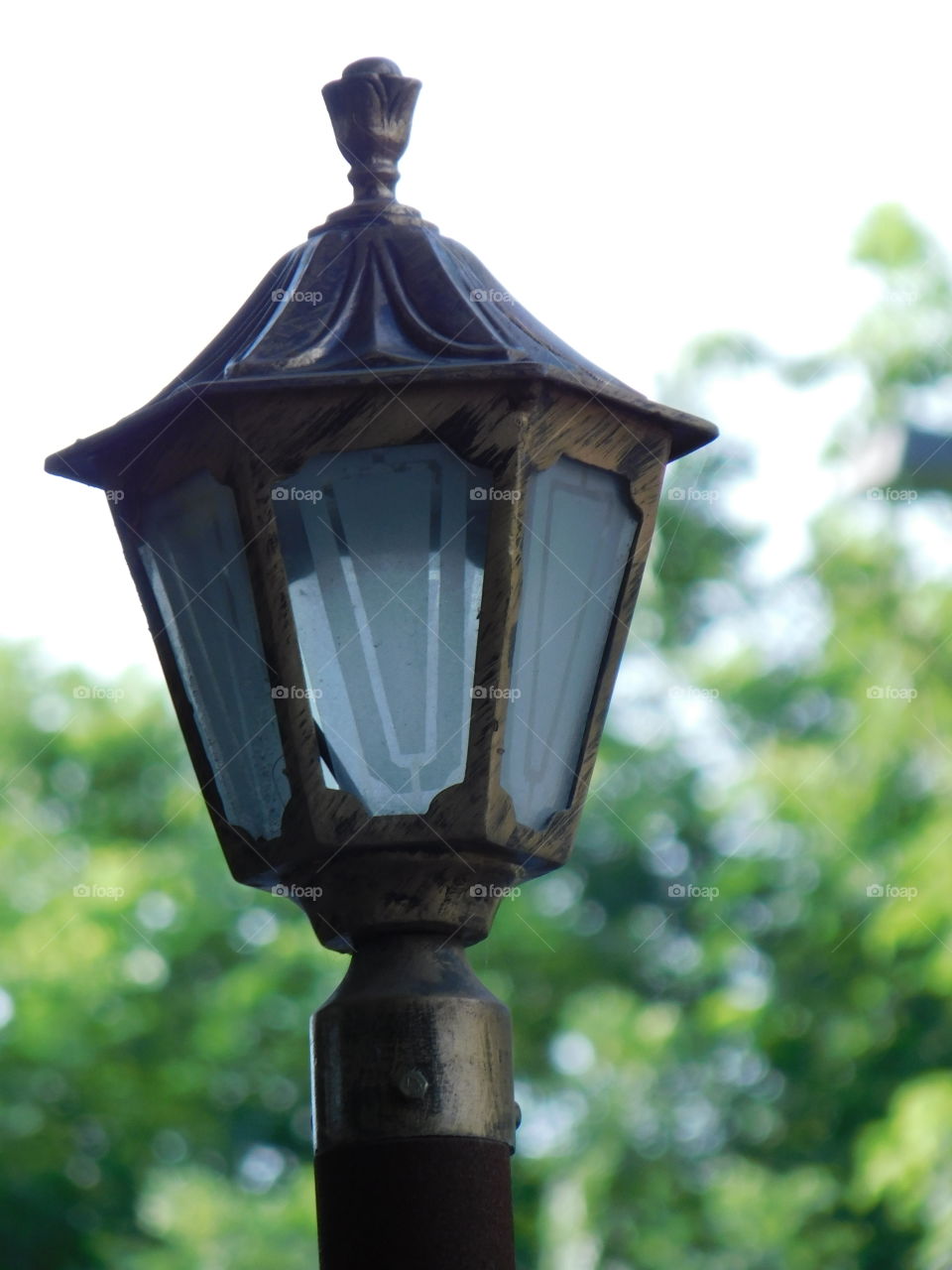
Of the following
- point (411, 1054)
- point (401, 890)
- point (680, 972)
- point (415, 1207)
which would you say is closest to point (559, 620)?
point (401, 890)

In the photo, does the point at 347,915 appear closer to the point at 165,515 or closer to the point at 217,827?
the point at 217,827

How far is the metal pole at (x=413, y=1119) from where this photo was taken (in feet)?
6.55

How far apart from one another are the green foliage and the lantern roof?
Result: 8.04m

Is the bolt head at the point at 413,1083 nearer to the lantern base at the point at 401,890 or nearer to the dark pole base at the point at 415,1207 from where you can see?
the dark pole base at the point at 415,1207

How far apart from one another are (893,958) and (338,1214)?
9855 mm

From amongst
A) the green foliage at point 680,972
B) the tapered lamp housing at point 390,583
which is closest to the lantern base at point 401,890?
the tapered lamp housing at point 390,583

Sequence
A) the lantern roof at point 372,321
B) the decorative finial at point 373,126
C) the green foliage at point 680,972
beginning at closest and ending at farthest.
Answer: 1. the lantern roof at point 372,321
2. the decorative finial at point 373,126
3. the green foliage at point 680,972

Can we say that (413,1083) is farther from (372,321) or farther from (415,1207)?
(372,321)

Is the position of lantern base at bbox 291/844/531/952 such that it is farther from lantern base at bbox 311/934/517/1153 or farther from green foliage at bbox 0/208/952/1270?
green foliage at bbox 0/208/952/1270

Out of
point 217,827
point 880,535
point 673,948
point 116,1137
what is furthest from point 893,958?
point 217,827

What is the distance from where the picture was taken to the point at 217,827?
225 centimetres

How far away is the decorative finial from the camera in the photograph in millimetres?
2432

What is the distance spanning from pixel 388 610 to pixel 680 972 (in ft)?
48.3

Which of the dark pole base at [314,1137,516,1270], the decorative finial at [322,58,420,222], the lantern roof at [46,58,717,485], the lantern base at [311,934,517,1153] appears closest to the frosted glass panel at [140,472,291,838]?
the lantern roof at [46,58,717,485]
